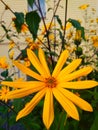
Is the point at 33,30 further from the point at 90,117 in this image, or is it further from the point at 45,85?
the point at 45,85

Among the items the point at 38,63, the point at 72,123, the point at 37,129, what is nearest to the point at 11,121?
the point at 37,129

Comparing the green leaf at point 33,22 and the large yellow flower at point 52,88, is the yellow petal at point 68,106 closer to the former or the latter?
the large yellow flower at point 52,88

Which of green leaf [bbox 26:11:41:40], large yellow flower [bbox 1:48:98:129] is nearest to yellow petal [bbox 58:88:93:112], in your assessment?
large yellow flower [bbox 1:48:98:129]

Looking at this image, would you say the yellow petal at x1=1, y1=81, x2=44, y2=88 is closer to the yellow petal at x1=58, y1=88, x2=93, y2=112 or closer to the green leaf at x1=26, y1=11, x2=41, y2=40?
the yellow petal at x1=58, y1=88, x2=93, y2=112

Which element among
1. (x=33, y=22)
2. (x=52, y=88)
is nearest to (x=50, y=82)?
(x=52, y=88)

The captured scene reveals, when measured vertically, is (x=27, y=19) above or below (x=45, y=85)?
above

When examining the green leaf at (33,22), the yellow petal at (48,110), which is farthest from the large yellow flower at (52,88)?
the green leaf at (33,22)

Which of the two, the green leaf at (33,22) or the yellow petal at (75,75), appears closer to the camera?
the yellow petal at (75,75)
